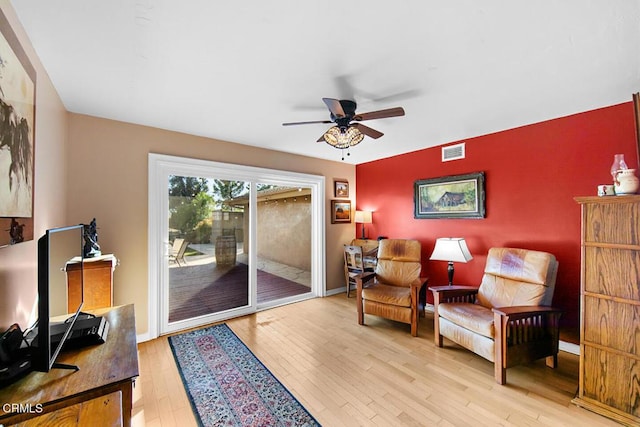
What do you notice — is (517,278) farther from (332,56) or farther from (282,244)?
(282,244)

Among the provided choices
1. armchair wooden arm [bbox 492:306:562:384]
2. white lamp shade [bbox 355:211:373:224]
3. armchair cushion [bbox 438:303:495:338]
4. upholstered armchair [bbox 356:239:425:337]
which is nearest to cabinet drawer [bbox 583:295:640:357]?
armchair wooden arm [bbox 492:306:562:384]

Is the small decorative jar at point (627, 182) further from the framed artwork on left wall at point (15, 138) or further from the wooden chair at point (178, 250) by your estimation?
the wooden chair at point (178, 250)

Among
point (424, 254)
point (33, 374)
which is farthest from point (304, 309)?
point (33, 374)

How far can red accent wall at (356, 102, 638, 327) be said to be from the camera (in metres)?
2.53

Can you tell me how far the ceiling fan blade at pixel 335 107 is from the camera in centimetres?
191

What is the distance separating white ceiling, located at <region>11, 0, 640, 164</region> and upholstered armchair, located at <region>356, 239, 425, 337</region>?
1.86m

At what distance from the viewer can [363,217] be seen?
4.70 meters

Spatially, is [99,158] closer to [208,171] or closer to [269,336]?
[208,171]

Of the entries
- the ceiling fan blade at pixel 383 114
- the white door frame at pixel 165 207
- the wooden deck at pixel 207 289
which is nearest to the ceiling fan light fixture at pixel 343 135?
the ceiling fan blade at pixel 383 114

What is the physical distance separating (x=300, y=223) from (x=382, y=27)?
352 cm

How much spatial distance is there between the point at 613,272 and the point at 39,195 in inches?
162

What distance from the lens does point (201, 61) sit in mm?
1784

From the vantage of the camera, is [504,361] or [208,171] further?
[208,171]

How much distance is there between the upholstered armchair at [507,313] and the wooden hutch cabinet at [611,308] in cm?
36
